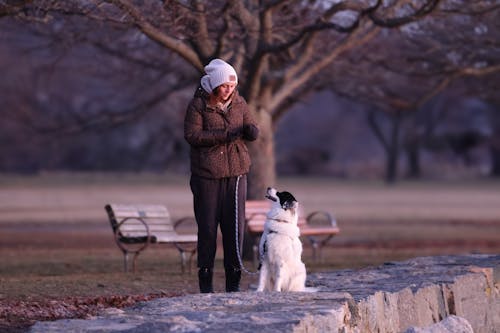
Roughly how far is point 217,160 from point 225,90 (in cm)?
68

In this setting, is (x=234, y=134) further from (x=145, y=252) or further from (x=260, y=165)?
(x=145, y=252)

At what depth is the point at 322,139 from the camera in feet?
330

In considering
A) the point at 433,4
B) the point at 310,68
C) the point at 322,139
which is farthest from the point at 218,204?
the point at 322,139

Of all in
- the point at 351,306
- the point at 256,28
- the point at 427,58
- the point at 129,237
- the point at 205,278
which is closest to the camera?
the point at 351,306

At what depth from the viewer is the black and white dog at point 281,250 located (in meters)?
11.2

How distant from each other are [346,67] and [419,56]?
4.76 ft

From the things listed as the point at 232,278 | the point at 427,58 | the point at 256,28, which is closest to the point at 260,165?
the point at 256,28

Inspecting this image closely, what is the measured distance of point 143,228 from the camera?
57.1 feet

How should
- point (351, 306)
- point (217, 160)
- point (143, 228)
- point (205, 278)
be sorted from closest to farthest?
point (351, 306) → point (217, 160) → point (205, 278) → point (143, 228)

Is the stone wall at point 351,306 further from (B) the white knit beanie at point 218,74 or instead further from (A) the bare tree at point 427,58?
(A) the bare tree at point 427,58

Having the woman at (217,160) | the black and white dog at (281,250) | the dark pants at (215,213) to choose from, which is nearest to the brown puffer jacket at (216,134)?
the woman at (217,160)

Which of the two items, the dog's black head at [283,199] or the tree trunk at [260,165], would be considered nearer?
the dog's black head at [283,199]

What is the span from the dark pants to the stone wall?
0.99 meters

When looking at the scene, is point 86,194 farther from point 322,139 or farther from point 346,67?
point 322,139
